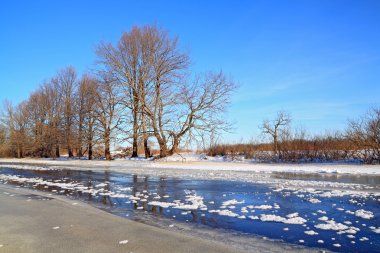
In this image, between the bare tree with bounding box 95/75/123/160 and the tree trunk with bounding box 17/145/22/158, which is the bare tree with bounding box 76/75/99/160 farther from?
the tree trunk with bounding box 17/145/22/158

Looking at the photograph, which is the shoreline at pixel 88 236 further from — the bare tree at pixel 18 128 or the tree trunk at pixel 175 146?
the bare tree at pixel 18 128

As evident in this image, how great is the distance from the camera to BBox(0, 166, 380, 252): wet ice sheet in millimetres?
6027

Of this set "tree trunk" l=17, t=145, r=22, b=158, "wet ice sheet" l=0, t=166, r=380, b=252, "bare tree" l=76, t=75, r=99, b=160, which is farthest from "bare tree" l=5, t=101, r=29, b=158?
"wet ice sheet" l=0, t=166, r=380, b=252

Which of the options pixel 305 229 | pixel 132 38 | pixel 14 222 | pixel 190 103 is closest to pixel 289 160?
pixel 190 103

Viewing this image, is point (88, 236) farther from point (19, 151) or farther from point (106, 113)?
point (19, 151)

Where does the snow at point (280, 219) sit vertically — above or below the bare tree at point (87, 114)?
below

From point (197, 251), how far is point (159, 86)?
106ft

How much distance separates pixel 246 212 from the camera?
8.18 metres

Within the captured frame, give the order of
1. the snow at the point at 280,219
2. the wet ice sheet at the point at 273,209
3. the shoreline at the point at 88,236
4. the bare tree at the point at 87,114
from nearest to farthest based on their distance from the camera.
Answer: the shoreline at the point at 88,236 → the wet ice sheet at the point at 273,209 → the snow at the point at 280,219 → the bare tree at the point at 87,114

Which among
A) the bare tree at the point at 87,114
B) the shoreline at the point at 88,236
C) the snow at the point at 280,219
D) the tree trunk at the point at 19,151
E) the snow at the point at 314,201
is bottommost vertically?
the snow at the point at 280,219

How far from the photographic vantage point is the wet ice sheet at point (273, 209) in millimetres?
6027

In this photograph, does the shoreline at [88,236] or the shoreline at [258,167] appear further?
the shoreline at [258,167]

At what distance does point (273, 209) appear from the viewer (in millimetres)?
8461

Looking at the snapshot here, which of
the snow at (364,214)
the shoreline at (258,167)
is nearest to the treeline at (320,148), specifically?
the shoreline at (258,167)
